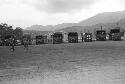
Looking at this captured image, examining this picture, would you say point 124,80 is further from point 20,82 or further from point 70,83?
point 20,82

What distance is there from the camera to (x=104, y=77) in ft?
32.7

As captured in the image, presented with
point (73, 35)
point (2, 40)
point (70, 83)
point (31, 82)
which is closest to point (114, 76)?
point (70, 83)

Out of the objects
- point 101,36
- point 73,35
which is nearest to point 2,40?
point 73,35

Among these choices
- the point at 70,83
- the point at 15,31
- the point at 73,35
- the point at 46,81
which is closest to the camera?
the point at 70,83

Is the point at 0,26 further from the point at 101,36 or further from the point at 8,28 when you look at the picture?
the point at 101,36

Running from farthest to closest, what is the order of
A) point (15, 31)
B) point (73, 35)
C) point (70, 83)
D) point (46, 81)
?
point (15, 31) < point (73, 35) < point (46, 81) < point (70, 83)

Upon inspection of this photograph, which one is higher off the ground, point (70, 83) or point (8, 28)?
point (8, 28)

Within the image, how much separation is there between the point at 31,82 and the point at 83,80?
218cm

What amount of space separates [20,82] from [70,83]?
→ 2.23 m

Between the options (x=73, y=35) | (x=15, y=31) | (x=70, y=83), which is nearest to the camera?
(x=70, y=83)

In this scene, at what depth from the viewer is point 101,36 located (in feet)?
193

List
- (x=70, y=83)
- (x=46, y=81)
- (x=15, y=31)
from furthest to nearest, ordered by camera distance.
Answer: (x=15, y=31) → (x=46, y=81) → (x=70, y=83)

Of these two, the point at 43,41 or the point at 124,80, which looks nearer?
the point at 124,80

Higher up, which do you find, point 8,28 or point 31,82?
point 8,28
